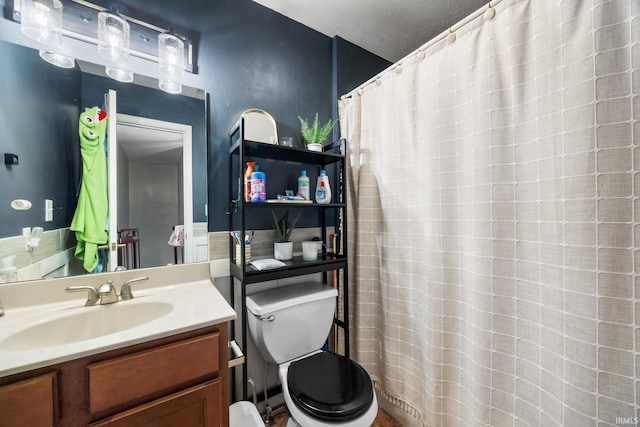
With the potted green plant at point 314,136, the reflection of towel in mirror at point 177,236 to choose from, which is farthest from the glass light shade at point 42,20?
the potted green plant at point 314,136

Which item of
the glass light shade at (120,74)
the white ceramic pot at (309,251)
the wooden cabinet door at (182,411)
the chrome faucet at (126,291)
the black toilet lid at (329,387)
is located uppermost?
the glass light shade at (120,74)

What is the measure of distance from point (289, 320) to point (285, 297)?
0.11 m

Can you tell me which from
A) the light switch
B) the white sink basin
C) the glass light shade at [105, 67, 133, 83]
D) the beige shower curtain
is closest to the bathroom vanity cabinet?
the white sink basin

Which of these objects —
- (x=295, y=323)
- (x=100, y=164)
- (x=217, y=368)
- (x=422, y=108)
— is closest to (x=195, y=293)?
(x=217, y=368)

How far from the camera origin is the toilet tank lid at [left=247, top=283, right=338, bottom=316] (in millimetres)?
1142

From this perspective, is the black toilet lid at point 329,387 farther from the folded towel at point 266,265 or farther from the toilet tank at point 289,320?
the folded towel at point 266,265

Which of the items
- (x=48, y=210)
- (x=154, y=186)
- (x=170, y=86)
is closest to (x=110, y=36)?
(x=170, y=86)

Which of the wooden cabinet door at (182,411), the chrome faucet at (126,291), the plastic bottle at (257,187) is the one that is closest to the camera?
the wooden cabinet door at (182,411)

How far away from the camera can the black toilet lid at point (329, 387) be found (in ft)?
2.91

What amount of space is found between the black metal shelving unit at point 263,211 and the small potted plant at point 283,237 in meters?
0.06

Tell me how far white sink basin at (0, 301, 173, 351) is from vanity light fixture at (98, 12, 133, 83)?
38.5 inches

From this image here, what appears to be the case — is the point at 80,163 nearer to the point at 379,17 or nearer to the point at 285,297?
the point at 285,297

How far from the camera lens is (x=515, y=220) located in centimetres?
88

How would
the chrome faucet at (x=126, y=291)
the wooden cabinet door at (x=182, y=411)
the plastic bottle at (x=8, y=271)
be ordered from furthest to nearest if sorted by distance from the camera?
the chrome faucet at (x=126, y=291), the plastic bottle at (x=8, y=271), the wooden cabinet door at (x=182, y=411)
